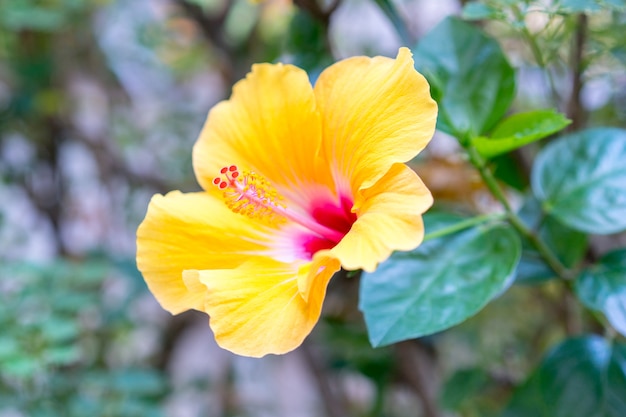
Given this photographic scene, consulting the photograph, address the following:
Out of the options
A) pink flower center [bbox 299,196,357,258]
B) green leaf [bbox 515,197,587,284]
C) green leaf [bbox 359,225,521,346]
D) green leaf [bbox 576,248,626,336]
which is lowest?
green leaf [bbox 515,197,587,284]

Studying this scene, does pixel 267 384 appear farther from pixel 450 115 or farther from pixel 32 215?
pixel 450 115

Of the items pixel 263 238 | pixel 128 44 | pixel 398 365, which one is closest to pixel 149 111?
pixel 128 44

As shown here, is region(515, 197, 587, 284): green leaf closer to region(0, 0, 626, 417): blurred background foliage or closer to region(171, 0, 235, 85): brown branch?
region(0, 0, 626, 417): blurred background foliage

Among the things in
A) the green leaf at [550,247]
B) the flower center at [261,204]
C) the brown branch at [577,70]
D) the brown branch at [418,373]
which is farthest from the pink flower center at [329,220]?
the brown branch at [418,373]

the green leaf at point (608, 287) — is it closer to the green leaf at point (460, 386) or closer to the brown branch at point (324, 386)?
the green leaf at point (460, 386)

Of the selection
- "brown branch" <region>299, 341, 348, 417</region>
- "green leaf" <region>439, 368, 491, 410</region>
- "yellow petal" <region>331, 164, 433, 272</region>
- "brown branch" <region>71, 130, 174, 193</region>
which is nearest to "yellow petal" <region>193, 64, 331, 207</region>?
"yellow petal" <region>331, 164, 433, 272</region>
